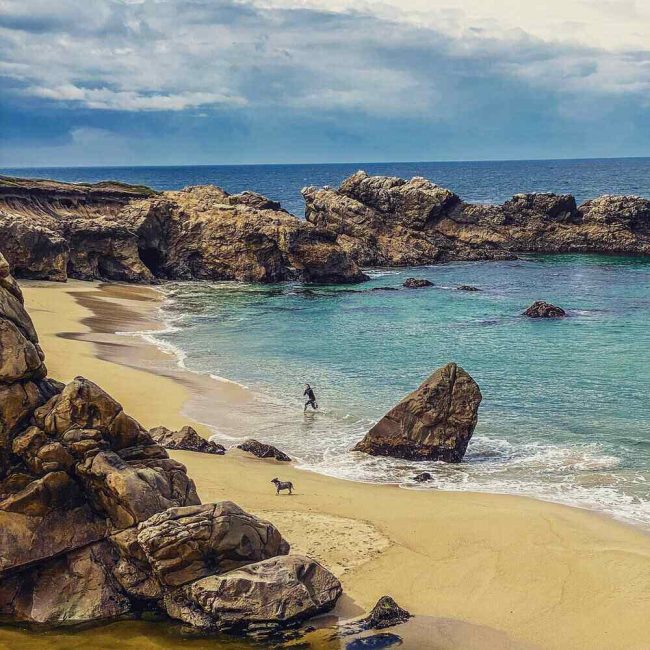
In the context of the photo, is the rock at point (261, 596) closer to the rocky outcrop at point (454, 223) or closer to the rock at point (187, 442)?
the rock at point (187, 442)

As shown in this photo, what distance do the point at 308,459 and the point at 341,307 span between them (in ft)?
90.6

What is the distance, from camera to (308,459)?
22.5 meters

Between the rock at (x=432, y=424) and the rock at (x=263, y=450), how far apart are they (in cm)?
214

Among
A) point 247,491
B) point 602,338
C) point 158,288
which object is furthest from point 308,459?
point 158,288

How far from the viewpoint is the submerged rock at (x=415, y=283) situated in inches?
2243

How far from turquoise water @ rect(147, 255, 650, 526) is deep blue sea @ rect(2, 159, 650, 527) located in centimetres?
8

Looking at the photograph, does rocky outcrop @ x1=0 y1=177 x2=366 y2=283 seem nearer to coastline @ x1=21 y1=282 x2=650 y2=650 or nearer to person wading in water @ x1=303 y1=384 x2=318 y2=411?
person wading in water @ x1=303 y1=384 x2=318 y2=411

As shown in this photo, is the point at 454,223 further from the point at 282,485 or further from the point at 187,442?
the point at 282,485

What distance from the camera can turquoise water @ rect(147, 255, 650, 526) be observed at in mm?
21594

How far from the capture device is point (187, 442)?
Result: 72.1 feet

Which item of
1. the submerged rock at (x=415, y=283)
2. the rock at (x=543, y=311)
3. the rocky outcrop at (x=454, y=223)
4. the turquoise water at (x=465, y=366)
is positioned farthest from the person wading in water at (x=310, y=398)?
the rocky outcrop at (x=454, y=223)

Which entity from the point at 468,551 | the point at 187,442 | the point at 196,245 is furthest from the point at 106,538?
the point at 196,245

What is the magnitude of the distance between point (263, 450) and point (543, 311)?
26.6 metres

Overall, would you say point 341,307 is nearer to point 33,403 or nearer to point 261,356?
point 261,356
